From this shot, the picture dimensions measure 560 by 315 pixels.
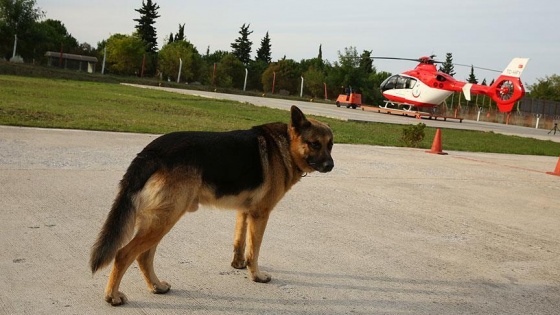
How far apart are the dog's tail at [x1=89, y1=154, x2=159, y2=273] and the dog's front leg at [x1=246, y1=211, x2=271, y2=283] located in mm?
1041

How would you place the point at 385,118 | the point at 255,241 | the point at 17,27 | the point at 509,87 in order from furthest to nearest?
1. the point at 17,27
2. the point at 509,87
3. the point at 385,118
4. the point at 255,241

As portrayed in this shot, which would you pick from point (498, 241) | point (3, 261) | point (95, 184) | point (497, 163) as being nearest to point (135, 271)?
point (3, 261)

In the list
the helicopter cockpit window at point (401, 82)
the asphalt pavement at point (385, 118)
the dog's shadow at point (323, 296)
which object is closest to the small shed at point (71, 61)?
the asphalt pavement at point (385, 118)

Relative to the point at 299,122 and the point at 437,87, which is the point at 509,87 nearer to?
Answer: the point at 437,87

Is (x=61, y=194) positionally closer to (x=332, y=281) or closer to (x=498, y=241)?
(x=332, y=281)

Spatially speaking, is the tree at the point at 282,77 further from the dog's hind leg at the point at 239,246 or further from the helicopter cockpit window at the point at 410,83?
the dog's hind leg at the point at 239,246

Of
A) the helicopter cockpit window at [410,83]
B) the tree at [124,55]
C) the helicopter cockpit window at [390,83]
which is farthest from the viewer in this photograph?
the tree at [124,55]

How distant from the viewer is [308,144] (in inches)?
198

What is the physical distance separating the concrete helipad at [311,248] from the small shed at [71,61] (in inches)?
1827

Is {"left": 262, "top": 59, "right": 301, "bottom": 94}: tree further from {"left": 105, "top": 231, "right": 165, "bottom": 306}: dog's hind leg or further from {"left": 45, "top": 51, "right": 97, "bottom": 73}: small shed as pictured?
{"left": 105, "top": 231, "right": 165, "bottom": 306}: dog's hind leg

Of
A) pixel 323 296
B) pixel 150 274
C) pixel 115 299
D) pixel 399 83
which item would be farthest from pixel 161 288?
pixel 399 83

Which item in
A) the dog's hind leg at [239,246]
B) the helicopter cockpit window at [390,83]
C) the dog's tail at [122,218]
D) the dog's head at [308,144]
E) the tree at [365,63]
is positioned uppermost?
the tree at [365,63]

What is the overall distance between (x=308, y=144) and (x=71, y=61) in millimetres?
54390

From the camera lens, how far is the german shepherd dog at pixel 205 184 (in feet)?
13.5
